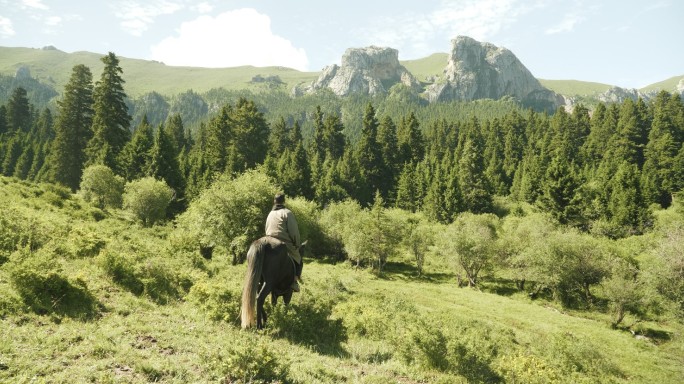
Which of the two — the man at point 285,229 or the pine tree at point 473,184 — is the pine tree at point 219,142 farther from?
the man at point 285,229

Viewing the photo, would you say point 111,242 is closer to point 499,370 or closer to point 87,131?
point 499,370

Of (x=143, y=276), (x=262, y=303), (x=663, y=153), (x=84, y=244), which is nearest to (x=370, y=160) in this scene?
(x=663, y=153)

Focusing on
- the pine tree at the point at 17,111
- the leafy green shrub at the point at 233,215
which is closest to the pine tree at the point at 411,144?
the leafy green shrub at the point at 233,215

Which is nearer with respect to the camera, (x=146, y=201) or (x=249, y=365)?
(x=249, y=365)

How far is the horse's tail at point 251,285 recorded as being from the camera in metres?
9.48

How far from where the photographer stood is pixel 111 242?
17906 mm

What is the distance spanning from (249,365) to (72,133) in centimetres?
7652

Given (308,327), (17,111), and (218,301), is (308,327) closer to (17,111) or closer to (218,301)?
(218,301)

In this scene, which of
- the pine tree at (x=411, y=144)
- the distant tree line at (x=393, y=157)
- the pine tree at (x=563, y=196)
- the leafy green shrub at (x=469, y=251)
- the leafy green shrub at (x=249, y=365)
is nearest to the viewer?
the leafy green shrub at (x=249, y=365)

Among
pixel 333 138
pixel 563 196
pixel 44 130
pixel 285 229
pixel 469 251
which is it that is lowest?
pixel 469 251

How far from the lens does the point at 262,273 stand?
32.3 ft

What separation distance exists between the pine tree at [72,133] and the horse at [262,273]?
70.4 meters

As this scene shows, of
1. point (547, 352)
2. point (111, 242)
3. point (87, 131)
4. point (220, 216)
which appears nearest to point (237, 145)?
point (87, 131)

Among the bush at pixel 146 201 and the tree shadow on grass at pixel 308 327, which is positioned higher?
the tree shadow on grass at pixel 308 327
